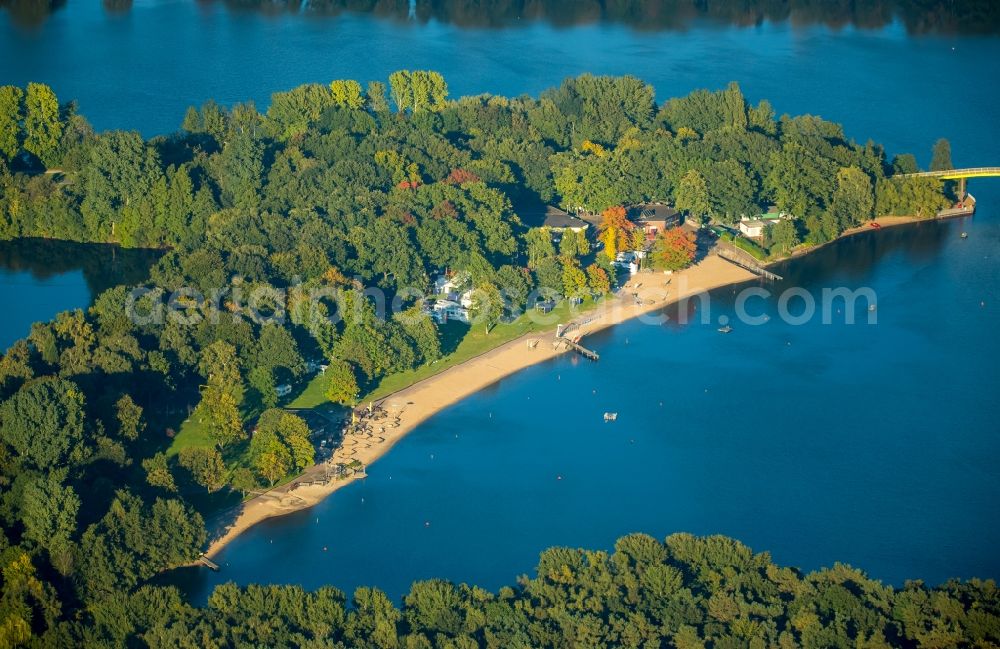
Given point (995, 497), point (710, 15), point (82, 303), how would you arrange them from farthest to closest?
point (710, 15)
point (82, 303)
point (995, 497)

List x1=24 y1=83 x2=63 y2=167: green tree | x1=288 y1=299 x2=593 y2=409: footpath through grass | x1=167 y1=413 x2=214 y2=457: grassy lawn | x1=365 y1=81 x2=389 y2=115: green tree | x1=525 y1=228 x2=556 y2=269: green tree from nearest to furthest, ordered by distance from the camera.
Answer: x1=167 y1=413 x2=214 y2=457: grassy lawn, x1=288 y1=299 x2=593 y2=409: footpath through grass, x1=525 y1=228 x2=556 y2=269: green tree, x1=24 y1=83 x2=63 y2=167: green tree, x1=365 y1=81 x2=389 y2=115: green tree

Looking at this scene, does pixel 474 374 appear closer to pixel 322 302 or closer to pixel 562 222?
pixel 322 302

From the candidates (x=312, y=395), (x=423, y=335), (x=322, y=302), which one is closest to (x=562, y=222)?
(x=423, y=335)

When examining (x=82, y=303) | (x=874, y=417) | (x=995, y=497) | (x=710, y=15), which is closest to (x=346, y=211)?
(x=82, y=303)

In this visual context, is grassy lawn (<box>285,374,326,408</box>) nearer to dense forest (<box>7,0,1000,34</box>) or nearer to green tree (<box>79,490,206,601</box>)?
green tree (<box>79,490,206,601</box>)

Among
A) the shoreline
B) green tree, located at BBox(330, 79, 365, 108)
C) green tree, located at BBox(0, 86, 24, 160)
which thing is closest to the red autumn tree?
the shoreline

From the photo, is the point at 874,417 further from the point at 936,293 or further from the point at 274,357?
the point at 274,357
